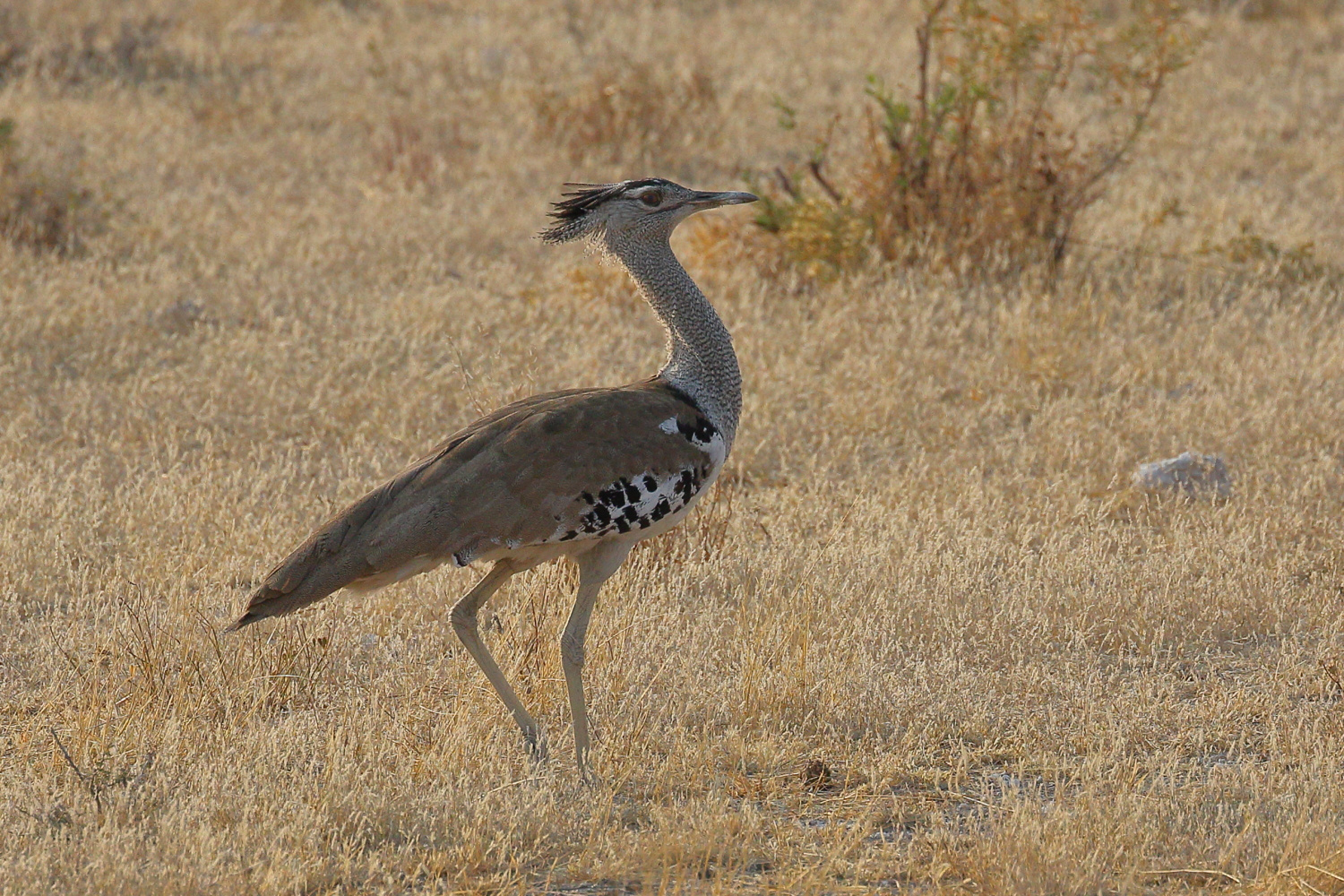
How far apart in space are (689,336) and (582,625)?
88 centimetres

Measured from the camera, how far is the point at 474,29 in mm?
14406

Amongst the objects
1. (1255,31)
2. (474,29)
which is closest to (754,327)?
(474,29)

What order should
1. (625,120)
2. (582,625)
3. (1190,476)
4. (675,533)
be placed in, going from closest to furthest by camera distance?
1. (582,625)
2. (675,533)
3. (1190,476)
4. (625,120)

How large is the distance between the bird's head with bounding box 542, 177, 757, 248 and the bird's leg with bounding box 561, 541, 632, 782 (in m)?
0.95

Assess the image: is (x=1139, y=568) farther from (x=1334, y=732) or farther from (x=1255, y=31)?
(x=1255, y=31)

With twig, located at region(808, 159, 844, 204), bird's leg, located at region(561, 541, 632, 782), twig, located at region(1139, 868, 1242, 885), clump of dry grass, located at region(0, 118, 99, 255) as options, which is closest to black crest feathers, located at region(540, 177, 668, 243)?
bird's leg, located at region(561, 541, 632, 782)

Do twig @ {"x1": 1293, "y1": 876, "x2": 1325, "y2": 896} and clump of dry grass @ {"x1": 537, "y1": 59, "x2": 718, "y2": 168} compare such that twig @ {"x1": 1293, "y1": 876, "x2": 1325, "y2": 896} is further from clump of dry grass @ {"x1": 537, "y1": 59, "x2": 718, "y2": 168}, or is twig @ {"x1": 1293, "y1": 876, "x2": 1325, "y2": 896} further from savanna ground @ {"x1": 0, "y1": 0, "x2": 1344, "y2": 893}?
clump of dry grass @ {"x1": 537, "y1": 59, "x2": 718, "y2": 168}

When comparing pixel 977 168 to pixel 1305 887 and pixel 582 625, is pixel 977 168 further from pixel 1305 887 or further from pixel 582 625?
pixel 1305 887

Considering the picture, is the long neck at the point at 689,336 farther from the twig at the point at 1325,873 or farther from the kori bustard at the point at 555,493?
the twig at the point at 1325,873

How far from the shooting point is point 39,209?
8945mm

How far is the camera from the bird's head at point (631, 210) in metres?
4.54

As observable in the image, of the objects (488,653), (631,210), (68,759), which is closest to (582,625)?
(488,653)

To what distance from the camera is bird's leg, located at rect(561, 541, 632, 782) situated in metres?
4.16

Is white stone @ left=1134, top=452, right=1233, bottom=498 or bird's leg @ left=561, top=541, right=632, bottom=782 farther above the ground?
bird's leg @ left=561, top=541, right=632, bottom=782
